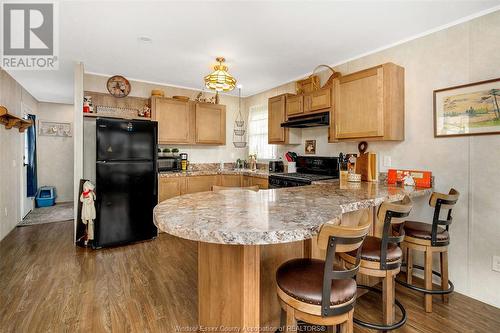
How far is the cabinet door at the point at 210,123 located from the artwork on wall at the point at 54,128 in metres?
4.15

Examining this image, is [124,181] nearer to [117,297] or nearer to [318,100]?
[117,297]

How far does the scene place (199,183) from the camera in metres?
4.50

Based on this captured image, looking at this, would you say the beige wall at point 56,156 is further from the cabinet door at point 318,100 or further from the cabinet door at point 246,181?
the cabinet door at point 318,100

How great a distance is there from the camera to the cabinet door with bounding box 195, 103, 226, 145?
473 centimetres

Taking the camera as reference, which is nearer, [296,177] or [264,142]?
[296,177]

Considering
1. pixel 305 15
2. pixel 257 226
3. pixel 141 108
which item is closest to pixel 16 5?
pixel 141 108

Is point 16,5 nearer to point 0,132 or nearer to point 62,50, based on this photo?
point 62,50

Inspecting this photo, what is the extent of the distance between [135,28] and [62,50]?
1299 mm

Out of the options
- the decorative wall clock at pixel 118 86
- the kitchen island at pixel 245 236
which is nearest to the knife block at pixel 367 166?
the kitchen island at pixel 245 236

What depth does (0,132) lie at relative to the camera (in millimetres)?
3717

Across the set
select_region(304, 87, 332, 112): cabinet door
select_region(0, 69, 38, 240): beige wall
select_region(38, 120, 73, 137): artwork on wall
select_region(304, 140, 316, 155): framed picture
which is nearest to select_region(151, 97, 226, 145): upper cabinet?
select_region(304, 140, 316, 155): framed picture

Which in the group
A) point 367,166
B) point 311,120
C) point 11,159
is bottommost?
point 367,166

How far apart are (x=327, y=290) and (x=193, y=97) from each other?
454 centimetres

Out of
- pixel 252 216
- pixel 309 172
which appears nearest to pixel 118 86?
pixel 309 172
